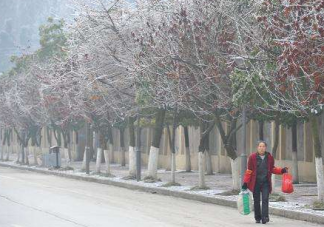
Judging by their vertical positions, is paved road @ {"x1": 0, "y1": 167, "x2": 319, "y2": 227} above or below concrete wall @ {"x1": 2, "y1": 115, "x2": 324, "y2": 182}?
below

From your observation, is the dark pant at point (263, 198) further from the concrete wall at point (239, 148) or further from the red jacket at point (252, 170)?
the concrete wall at point (239, 148)

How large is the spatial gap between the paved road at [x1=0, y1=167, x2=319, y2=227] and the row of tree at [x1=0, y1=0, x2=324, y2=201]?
289cm

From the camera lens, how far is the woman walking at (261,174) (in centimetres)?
1992

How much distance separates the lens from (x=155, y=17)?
109 feet

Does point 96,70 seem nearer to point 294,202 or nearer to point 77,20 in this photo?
point 77,20

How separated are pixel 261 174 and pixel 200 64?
8.72m

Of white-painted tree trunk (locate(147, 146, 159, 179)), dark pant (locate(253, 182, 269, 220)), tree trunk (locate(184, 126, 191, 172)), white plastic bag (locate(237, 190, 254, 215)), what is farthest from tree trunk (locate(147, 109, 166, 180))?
dark pant (locate(253, 182, 269, 220))

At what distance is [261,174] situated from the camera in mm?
20016

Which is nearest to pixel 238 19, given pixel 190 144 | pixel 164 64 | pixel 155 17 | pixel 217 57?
pixel 217 57

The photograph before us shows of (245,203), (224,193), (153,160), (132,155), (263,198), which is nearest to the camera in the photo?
(263,198)

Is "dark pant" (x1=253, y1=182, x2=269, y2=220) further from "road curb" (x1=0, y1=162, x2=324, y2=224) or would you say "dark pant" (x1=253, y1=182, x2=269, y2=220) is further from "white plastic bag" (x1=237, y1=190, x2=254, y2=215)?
"road curb" (x1=0, y1=162, x2=324, y2=224)

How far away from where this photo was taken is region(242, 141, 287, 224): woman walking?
19.9m

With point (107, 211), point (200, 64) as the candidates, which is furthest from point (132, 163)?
point (107, 211)

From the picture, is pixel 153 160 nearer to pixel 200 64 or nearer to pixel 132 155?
pixel 132 155
